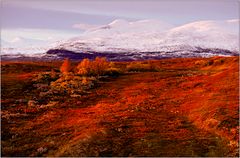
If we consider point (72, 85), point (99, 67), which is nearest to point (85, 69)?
point (99, 67)

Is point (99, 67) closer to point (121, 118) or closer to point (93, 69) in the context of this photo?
point (93, 69)

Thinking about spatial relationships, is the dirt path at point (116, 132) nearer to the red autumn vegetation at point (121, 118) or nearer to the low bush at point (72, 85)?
the red autumn vegetation at point (121, 118)

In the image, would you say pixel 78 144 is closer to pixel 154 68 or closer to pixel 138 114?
pixel 138 114

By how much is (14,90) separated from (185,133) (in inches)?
1175

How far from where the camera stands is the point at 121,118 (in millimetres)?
35562

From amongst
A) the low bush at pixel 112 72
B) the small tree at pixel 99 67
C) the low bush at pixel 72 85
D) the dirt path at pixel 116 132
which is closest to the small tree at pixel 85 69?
the small tree at pixel 99 67

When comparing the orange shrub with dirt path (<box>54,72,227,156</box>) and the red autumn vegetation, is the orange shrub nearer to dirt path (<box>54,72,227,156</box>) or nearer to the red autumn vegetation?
the red autumn vegetation

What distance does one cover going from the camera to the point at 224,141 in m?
28.3

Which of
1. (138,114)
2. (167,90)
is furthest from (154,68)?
(138,114)

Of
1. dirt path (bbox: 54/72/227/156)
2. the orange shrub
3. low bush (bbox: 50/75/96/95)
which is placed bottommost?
dirt path (bbox: 54/72/227/156)

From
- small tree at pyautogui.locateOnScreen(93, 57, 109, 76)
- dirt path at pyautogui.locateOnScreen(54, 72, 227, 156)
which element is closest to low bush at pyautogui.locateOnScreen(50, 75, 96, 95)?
dirt path at pyautogui.locateOnScreen(54, 72, 227, 156)

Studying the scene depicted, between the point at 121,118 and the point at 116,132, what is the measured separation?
16.1ft

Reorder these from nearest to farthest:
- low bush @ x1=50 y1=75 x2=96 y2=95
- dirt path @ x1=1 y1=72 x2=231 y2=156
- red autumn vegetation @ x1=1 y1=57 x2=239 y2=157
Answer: dirt path @ x1=1 y1=72 x2=231 y2=156 < red autumn vegetation @ x1=1 y1=57 x2=239 y2=157 < low bush @ x1=50 y1=75 x2=96 y2=95

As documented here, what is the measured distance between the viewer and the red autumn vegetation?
27.1 meters
